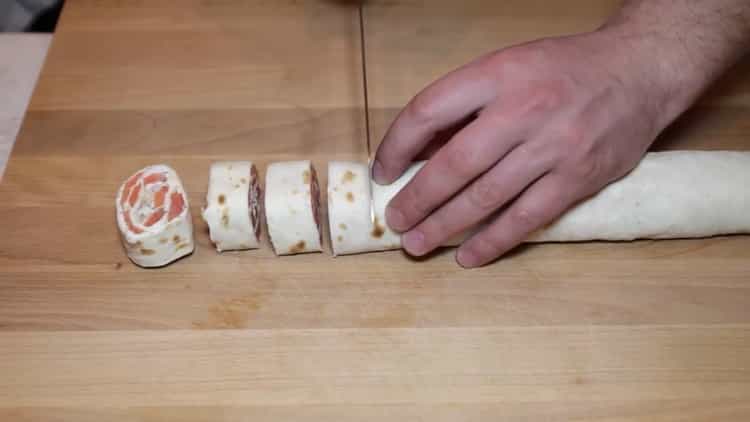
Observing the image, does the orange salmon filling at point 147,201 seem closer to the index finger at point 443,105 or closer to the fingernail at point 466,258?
the index finger at point 443,105

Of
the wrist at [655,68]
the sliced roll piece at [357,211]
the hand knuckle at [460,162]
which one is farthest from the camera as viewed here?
the sliced roll piece at [357,211]

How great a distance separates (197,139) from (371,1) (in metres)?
0.89

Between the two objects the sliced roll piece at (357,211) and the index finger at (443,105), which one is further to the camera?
the sliced roll piece at (357,211)

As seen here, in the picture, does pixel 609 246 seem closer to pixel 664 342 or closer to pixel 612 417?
pixel 664 342

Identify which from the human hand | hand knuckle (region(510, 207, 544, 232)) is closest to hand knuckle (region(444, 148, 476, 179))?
the human hand

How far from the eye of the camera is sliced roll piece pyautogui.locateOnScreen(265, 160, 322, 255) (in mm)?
1806

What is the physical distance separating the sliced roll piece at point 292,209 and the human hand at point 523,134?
0.22 m

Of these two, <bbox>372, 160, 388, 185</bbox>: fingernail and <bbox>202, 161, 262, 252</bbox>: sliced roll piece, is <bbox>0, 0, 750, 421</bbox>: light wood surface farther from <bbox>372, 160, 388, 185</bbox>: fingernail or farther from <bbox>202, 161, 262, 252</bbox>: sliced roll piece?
<bbox>372, 160, 388, 185</bbox>: fingernail

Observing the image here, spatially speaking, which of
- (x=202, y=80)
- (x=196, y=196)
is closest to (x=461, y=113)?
(x=196, y=196)

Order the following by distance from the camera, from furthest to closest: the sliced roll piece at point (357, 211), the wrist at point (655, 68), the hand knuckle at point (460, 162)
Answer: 1. the sliced roll piece at point (357, 211)
2. the wrist at point (655, 68)
3. the hand knuckle at point (460, 162)

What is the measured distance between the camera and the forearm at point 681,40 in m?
1.77

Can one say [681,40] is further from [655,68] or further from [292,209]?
[292,209]

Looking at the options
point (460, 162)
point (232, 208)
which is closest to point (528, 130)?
point (460, 162)

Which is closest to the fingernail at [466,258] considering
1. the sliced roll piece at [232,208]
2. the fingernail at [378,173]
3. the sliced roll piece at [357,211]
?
the sliced roll piece at [357,211]
